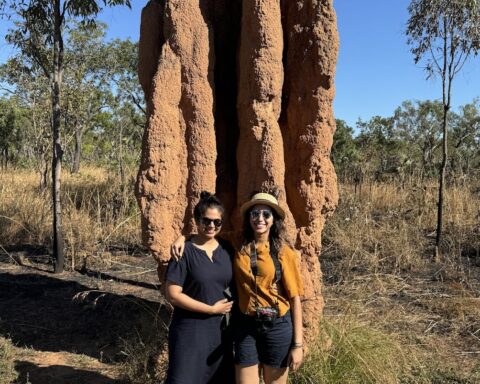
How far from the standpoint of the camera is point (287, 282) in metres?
2.70

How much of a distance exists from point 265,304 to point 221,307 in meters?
0.24

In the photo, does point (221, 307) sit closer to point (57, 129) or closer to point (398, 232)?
point (57, 129)

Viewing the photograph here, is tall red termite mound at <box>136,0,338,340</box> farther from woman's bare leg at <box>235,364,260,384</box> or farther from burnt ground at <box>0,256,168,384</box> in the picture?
woman's bare leg at <box>235,364,260,384</box>

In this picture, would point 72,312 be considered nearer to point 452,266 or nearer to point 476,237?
point 452,266

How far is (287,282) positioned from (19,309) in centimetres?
440

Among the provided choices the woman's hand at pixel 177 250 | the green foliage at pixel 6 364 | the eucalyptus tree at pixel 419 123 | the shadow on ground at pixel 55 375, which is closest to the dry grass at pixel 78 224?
the green foliage at pixel 6 364

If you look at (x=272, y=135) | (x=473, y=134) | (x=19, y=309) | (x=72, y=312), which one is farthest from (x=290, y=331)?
(x=473, y=134)

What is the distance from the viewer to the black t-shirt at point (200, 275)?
2.66m

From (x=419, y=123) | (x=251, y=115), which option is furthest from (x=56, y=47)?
(x=419, y=123)

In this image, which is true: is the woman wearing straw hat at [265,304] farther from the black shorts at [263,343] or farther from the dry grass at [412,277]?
the dry grass at [412,277]

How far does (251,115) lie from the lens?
3.96 m

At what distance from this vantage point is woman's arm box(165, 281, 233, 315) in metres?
2.62

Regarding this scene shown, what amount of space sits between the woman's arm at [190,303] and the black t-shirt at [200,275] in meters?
0.03

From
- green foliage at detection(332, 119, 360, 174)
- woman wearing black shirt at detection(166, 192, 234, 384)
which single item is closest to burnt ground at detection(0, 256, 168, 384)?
woman wearing black shirt at detection(166, 192, 234, 384)
